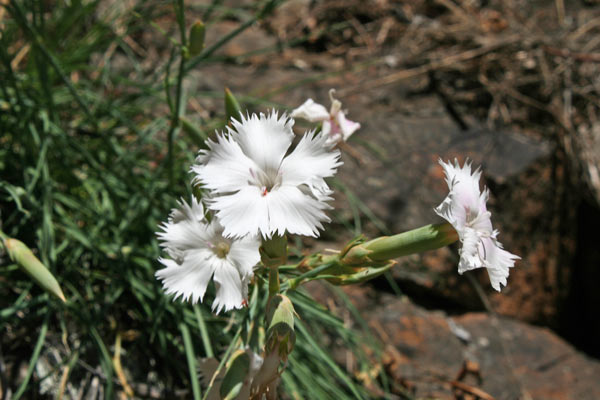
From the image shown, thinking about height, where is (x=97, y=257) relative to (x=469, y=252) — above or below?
below

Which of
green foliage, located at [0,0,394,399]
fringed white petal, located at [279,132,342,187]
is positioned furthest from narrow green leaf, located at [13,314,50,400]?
fringed white petal, located at [279,132,342,187]

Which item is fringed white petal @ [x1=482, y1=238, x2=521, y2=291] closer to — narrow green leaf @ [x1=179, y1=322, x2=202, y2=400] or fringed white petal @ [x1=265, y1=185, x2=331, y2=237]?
fringed white petal @ [x1=265, y1=185, x2=331, y2=237]

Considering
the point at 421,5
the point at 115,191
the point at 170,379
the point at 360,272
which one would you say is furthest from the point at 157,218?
the point at 421,5

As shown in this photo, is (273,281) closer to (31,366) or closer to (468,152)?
(31,366)

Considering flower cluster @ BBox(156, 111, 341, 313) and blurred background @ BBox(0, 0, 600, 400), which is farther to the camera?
blurred background @ BBox(0, 0, 600, 400)

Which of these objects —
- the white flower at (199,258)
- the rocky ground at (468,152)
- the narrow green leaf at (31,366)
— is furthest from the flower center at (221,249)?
the rocky ground at (468,152)

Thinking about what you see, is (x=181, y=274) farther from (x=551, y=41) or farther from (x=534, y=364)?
(x=551, y=41)

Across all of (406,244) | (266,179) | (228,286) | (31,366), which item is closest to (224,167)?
(266,179)
